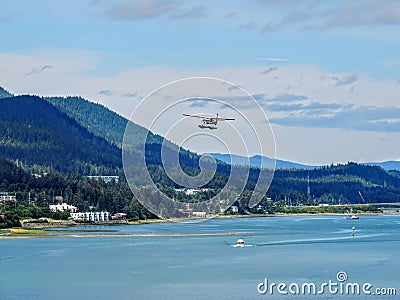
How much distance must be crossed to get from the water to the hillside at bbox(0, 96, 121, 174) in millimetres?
76769

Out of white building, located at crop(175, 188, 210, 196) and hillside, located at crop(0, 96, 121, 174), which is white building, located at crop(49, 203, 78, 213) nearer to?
white building, located at crop(175, 188, 210, 196)

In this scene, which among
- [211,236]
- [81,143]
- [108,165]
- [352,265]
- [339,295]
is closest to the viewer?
[339,295]

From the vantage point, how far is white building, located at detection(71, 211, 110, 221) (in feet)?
258

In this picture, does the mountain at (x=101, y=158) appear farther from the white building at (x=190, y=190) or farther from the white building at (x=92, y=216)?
the white building at (x=92, y=216)

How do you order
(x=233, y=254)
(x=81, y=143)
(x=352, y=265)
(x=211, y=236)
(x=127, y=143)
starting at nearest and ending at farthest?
1. (x=352, y=265)
2. (x=233, y=254)
3. (x=211, y=236)
4. (x=81, y=143)
5. (x=127, y=143)

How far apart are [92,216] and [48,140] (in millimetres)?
68005

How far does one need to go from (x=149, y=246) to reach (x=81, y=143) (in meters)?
108

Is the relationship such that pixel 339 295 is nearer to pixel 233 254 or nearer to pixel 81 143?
pixel 233 254

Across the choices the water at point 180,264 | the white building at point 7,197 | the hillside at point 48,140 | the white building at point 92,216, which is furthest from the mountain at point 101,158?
the water at point 180,264

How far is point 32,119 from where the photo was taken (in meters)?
160

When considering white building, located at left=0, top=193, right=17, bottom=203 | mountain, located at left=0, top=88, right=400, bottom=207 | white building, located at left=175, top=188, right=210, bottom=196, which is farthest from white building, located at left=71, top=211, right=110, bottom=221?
mountain, located at left=0, top=88, right=400, bottom=207

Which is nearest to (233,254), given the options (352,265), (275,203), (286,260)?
(286,260)

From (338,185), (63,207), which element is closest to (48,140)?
(338,185)

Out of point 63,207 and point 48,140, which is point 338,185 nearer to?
point 48,140
